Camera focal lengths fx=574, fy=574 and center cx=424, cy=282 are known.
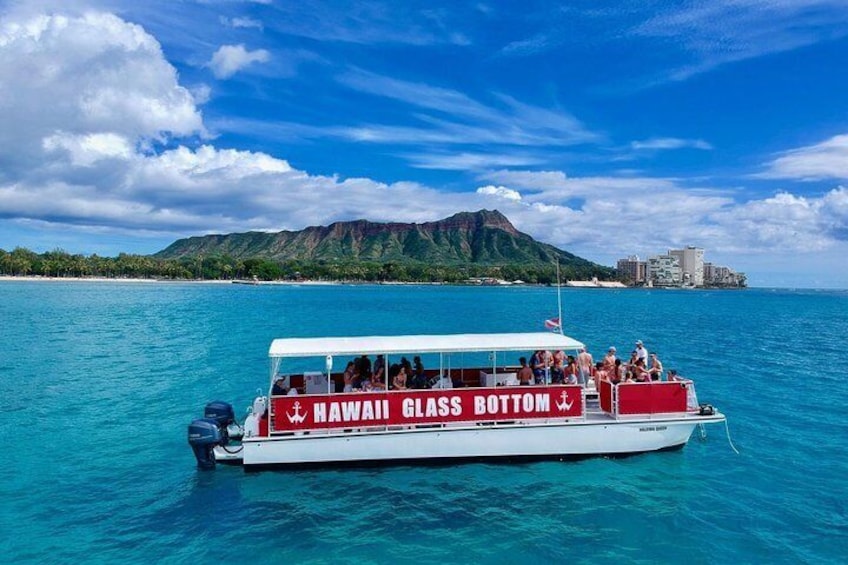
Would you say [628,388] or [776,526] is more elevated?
[628,388]

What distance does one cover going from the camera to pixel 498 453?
15.1 meters

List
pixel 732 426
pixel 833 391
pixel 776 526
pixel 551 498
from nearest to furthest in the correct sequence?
pixel 776 526, pixel 551 498, pixel 732 426, pixel 833 391

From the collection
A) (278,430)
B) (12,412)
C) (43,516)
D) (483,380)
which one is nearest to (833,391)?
(483,380)

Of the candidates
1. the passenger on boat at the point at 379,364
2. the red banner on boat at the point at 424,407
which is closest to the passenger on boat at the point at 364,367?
the passenger on boat at the point at 379,364

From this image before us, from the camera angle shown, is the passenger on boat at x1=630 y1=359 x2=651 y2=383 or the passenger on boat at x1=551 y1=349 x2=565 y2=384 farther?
the passenger on boat at x1=630 y1=359 x2=651 y2=383

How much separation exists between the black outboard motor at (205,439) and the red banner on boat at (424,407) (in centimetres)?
167

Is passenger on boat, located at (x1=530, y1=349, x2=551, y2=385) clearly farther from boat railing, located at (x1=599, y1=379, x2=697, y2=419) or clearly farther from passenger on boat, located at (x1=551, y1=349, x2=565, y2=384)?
boat railing, located at (x1=599, y1=379, x2=697, y2=419)

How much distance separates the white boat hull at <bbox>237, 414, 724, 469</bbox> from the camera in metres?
14.5

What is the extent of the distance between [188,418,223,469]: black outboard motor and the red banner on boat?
1672mm

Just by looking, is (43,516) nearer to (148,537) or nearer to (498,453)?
(148,537)

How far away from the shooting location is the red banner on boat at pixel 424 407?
47.9ft

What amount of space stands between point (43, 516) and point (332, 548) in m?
6.87

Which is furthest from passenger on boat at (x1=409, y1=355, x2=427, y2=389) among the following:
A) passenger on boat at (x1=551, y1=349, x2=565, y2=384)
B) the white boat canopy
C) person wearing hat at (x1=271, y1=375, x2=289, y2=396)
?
passenger on boat at (x1=551, y1=349, x2=565, y2=384)

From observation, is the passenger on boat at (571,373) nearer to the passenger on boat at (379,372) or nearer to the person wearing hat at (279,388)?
the passenger on boat at (379,372)
